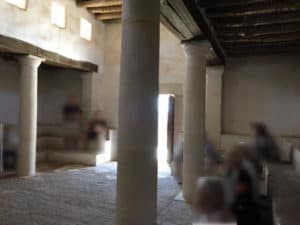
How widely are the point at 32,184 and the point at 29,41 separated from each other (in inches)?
116

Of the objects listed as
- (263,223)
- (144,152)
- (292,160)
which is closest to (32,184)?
(144,152)

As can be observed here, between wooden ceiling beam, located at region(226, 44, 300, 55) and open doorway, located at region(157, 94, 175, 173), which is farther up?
wooden ceiling beam, located at region(226, 44, 300, 55)

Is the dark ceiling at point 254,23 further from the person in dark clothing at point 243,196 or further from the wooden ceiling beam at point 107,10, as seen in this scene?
the wooden ceiling beam at point 107,10

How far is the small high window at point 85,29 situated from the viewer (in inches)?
310

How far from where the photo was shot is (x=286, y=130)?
6.85 m

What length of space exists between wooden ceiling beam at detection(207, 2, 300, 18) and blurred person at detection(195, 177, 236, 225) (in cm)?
370

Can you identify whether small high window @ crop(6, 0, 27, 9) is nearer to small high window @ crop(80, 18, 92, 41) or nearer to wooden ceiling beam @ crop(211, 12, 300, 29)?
small high window @ crop(80, 18, 92, 41)

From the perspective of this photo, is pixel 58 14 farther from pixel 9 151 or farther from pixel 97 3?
pixel 9 151

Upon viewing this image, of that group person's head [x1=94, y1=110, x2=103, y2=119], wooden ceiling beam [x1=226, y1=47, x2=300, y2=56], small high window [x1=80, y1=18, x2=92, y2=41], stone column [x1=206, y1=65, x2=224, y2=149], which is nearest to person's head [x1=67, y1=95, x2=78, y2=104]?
person's head [x1=94, y1=110, x2=103, y2=119]

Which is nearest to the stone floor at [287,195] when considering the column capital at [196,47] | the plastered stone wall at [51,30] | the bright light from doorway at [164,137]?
the column capital at [196,47]

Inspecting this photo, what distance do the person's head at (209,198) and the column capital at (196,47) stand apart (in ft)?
12.4

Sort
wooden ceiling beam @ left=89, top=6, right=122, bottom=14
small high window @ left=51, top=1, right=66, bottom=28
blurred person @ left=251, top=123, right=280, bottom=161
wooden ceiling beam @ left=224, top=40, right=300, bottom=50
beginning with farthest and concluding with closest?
1. wooden ceiling beam @ left=89, top=6, right=122, bottom=14
2. small high window @ left=51, top=1, right=66, bottom=28
3. wooden ceiling beam @ left=224, top=40, right=300, bottom=50
4. blurred person @ left=251, top=123, right=280, bottom=161

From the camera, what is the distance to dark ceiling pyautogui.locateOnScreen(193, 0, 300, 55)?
387 centimetres

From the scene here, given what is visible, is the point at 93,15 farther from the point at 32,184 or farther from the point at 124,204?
the point at 124,204
